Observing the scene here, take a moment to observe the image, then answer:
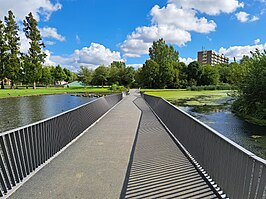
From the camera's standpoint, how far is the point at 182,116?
245 inches

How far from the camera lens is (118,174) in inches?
159

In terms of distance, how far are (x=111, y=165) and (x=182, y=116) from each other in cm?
264

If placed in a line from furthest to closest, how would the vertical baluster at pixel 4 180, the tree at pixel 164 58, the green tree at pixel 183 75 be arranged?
the green tree at pixel 183 75
the tree at pixel 164 58
the vertical baluster at pixel 4 180

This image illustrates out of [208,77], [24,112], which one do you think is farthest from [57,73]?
[24,112]

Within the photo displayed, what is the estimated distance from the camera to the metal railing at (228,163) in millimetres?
2311

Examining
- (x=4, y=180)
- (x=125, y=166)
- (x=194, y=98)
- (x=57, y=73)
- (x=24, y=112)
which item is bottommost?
(x=24, y=112)

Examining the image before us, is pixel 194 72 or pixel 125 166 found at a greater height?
pixel 194 72

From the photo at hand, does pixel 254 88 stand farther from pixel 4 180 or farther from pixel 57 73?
pixel 57 73

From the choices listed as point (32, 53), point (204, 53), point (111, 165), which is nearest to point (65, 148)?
point (111, 165)

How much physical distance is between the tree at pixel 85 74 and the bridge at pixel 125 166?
244ft

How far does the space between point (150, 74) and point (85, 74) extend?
28210 millimetres

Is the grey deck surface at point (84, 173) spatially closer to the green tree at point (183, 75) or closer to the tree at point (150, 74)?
the tree at point (150, 74)

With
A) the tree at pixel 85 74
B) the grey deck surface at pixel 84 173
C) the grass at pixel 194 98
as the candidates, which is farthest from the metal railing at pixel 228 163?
the tree at pixel 85 74

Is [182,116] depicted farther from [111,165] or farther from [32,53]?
[32,53]
